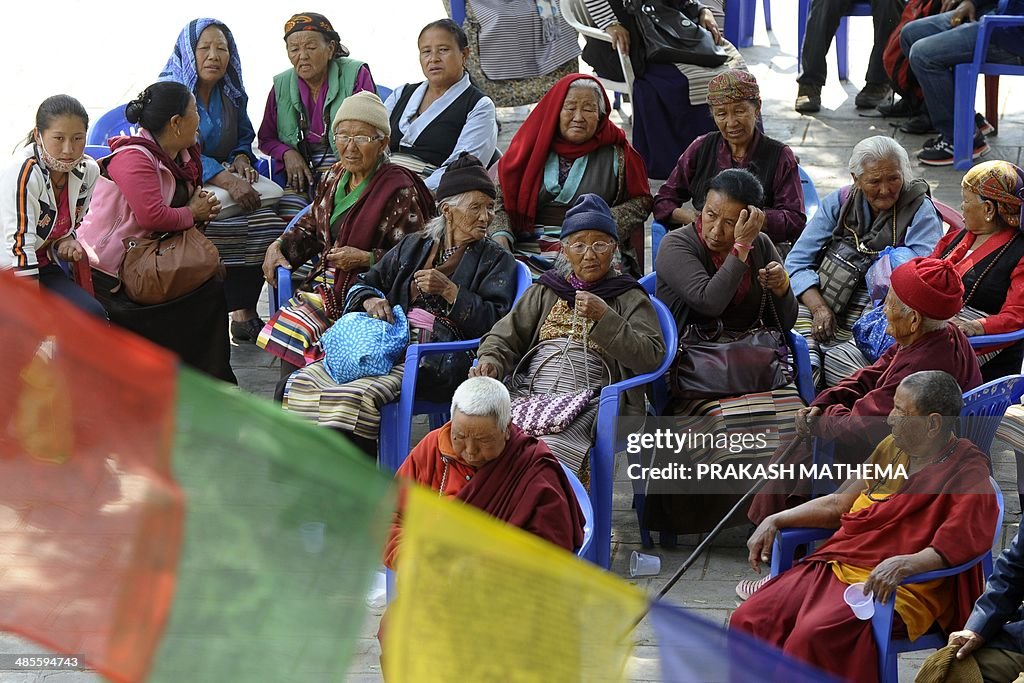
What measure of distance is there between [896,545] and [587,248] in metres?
1.70

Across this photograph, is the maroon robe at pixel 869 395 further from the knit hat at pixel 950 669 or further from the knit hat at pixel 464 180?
the knit hat at pixel 464 180

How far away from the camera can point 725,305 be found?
18.4 ft

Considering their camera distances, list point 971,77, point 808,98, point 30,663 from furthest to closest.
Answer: point 808,98 < point 971,77 < point 30,663

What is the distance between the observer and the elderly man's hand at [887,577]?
4238mm

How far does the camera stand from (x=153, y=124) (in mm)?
6395

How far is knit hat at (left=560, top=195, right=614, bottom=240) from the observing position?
5.52m

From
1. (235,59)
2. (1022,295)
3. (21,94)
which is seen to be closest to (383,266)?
(235,59)

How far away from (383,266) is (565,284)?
87 centimetres

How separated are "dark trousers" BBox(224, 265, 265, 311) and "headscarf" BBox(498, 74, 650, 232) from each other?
1345 millimetres

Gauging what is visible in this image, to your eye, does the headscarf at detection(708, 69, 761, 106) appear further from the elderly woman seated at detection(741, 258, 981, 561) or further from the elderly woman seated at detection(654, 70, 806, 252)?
the elderly woman seated at detection(741, 258, 981, 561)

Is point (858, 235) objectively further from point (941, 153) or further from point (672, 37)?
point (941, 153)

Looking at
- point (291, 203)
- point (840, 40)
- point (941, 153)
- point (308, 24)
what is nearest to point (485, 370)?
point (291, 203)

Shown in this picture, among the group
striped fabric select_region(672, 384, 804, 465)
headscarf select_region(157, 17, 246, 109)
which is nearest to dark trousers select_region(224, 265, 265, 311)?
headscarf select_region(157, 17, 246, 109)

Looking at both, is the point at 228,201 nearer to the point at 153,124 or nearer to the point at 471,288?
the point at 153,124
